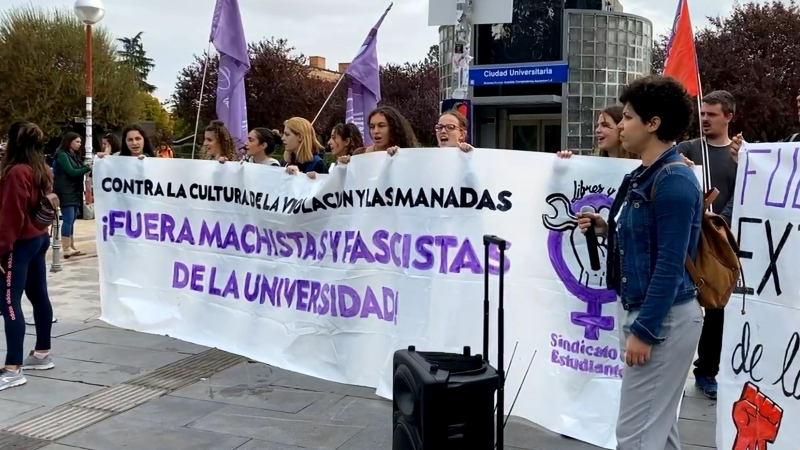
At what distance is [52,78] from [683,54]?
30.5 metres

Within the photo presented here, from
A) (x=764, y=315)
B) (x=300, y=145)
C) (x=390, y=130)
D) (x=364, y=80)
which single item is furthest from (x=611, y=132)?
(x=364, y=80)

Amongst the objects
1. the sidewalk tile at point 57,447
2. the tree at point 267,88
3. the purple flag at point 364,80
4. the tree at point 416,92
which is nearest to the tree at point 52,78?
the tree at point 267,88

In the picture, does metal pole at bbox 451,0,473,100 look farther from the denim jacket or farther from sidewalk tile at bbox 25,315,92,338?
the denim jacket

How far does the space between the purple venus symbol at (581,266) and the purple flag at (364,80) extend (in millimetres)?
5869

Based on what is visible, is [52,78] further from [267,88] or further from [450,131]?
[450,131]

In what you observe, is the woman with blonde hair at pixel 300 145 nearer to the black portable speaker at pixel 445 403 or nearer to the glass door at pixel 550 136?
the black portable speaker at pixel 445 403

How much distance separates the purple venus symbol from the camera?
13.4ft

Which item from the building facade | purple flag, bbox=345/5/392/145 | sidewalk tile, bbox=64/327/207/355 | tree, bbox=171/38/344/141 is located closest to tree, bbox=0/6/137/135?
tree, bbox=171/38/344/141

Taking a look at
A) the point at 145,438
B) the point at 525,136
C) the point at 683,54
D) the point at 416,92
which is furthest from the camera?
the point at 416,92

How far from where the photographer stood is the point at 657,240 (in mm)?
2584

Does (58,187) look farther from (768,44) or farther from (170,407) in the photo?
(768,44)

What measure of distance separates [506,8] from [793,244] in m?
3.91

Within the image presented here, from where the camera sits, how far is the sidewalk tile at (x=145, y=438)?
407 cm

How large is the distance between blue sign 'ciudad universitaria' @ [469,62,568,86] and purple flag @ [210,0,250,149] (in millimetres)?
6867
